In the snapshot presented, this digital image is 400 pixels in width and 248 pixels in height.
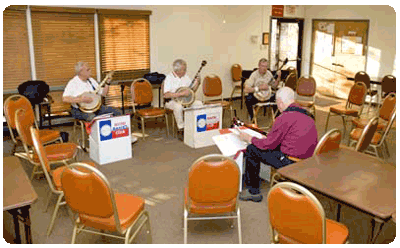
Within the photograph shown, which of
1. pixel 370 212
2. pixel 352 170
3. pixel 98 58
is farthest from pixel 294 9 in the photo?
pixel 370 212

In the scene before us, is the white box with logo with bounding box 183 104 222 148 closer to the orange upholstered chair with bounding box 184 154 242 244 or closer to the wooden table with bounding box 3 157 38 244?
the orange upholstered chair with bounding box 184 154 242 244

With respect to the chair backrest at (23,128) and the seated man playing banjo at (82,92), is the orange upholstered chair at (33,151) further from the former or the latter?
the seated man playing banjo at (82,92)

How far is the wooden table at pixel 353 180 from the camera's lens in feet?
7.74

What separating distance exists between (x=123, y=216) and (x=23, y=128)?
194cm

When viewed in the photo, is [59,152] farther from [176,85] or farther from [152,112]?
[176,85]

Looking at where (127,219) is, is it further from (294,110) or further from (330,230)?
(294,110)

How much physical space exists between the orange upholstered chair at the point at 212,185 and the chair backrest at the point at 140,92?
3335 millimetres

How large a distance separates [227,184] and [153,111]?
3.27 meters

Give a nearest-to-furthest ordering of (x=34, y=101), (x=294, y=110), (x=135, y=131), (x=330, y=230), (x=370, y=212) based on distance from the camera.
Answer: (x=370, y=212) → (x=330, y=230) → (x=294, y=110) → (x=34, y=101) → (x=135, y=131)

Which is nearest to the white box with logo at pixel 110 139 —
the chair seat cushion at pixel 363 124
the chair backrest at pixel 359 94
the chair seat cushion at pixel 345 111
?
the chair seat cushion at pixel 363 124

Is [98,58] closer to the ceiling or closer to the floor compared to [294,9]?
closer to the floor

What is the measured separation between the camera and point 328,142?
10.8ft

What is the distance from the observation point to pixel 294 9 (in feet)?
32.2

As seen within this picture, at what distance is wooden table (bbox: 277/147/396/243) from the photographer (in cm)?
236
